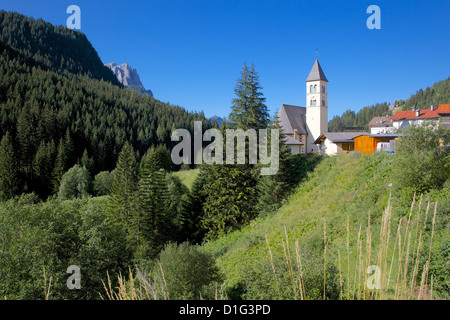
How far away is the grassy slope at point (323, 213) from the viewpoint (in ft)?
54.7

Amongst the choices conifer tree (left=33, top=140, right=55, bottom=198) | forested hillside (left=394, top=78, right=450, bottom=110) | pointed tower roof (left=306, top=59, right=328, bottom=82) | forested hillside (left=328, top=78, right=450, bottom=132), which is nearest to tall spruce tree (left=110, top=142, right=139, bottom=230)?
pointed tower roof (left=306, top=59, right=328, bottom=82)

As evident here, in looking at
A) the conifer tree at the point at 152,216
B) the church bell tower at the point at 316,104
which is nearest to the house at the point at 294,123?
the church bell tower at the point at 316,104

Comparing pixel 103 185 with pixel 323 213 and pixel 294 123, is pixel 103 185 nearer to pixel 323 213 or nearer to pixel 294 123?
pixel 294 123

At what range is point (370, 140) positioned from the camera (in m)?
28.1

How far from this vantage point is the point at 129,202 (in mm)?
32188

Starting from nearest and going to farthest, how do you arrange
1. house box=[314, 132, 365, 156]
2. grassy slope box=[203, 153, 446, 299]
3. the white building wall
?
grassy slope box=[203, 153, 446, 299] → house box=[314, 132, 365, 156] → the white building wall

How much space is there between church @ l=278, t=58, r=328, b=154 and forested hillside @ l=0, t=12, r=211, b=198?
188 ft

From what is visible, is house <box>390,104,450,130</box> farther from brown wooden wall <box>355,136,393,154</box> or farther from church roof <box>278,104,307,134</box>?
brown wooden wall <box>355,136,393,154</box>

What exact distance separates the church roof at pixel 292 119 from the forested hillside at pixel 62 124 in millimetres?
56366

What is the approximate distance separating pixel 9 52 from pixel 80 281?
17991 cm

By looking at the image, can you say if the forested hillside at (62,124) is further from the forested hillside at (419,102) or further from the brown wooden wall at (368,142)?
the forested hillside at (419,102)

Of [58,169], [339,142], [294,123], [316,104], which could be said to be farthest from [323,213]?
[58,169]

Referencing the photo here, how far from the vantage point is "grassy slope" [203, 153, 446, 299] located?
54.7ft

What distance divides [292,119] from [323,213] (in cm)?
2682
